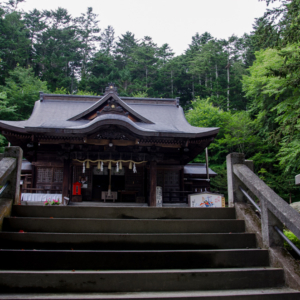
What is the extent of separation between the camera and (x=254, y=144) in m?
20.3

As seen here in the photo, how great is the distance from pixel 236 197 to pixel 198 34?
147 feet

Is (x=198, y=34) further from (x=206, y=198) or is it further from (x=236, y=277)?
(x=236, y=277)

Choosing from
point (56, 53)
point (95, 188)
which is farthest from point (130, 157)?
point (56, 53)

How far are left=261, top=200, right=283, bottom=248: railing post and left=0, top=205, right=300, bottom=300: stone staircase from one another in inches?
6.5

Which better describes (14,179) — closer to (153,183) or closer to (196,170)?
(153,183)

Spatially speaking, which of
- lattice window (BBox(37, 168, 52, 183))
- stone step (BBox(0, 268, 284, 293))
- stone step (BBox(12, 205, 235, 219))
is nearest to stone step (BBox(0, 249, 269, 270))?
stone step (BBox(0, 268, 284, 293))

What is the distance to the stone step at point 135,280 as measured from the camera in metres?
2.96

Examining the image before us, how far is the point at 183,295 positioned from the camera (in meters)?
2.86

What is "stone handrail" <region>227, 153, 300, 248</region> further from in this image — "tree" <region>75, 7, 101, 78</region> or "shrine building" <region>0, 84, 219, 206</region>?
"tree" <region>75, 7, 101, 78</region>

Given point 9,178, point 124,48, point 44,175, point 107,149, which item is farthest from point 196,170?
point 124,48

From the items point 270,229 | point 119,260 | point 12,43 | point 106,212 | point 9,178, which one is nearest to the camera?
point 119,260

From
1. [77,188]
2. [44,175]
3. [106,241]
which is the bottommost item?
[106,241]

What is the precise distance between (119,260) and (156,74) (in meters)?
38.0

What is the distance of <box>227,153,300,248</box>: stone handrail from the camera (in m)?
3.41
